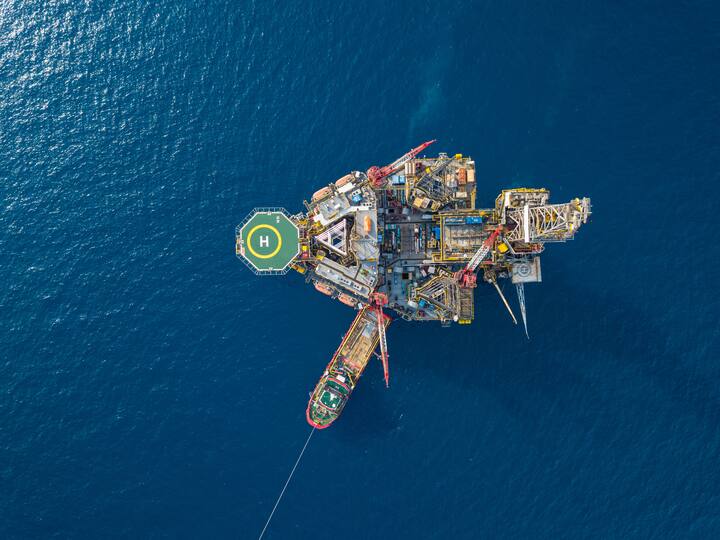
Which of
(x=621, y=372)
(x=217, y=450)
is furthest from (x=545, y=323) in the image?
(x=217, y=450)

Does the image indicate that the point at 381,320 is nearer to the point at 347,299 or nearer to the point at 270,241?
the point at 347,299

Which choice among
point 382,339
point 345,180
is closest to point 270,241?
point 345,180

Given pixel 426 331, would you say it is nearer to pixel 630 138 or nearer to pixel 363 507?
pixel 363 507

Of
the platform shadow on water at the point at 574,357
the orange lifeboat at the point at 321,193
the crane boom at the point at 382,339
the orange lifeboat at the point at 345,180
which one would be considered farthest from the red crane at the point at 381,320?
the orange lifeboat at the point at 345,180

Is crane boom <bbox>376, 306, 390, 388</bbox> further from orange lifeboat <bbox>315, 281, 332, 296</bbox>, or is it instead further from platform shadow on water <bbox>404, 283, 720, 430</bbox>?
orange lifeboat <bbox>315, 281, 332, 296</bbox>

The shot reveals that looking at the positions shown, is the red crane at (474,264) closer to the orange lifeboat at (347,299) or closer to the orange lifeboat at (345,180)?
the orange lifeboat at (347,299)

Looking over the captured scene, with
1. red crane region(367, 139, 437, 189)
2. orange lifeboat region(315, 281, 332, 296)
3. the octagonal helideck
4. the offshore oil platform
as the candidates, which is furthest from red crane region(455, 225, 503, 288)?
the octagonal helideck
